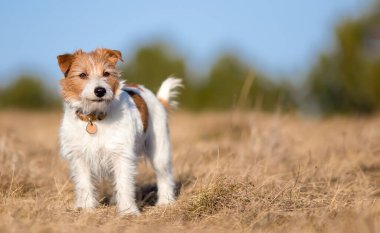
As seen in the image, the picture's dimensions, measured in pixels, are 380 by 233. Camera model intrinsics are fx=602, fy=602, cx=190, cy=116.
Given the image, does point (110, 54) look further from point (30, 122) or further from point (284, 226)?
point (30, 122)

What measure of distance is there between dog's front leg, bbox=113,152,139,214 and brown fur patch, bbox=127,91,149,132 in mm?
652

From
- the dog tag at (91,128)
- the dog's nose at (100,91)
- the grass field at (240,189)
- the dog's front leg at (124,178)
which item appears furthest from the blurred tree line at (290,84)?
the dog's nose at (100,91)

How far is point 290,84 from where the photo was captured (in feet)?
55.8

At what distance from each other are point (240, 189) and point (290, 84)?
1182 centimetres

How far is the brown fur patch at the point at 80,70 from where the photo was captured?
590cm

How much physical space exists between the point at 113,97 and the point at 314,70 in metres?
27.0

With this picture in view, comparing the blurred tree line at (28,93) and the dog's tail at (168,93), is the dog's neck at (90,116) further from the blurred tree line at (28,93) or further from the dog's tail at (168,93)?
the blurred tree line at (28,93)

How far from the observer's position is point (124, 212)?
5.67 meters

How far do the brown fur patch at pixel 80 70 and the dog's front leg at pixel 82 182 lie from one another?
2.27 feet

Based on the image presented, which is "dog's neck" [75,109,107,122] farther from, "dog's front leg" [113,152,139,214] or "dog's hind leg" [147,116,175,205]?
"dog's hind leg" [147,116,175,205]

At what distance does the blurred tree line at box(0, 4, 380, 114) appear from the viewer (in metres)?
26.6

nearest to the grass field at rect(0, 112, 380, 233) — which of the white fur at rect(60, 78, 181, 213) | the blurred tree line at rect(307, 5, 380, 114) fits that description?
the white fur at rect(60, 78, 181, 213)

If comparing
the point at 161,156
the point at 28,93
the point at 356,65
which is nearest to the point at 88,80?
the point at 161,156

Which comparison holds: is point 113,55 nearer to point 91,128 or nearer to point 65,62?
point 65,62
